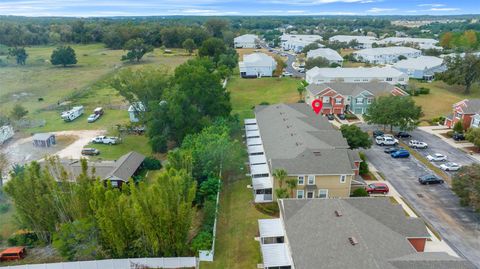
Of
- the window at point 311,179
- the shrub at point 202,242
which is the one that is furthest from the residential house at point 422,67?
the shrub at point 202,242

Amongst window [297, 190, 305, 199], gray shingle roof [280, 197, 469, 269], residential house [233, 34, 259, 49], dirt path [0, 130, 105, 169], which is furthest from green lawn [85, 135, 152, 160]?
residential house [233, 34, 259, 49]

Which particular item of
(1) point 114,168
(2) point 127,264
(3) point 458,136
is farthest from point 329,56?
(2) point 127,264

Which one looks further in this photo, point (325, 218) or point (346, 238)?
point (325, 218)

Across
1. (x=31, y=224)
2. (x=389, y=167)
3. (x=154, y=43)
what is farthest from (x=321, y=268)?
(x=154, y=43)

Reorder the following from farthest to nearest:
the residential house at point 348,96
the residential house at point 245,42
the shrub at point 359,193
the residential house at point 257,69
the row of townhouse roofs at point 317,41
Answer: the residential house at point 245,42 → the row of townhouse roofs at point 317,41 → the residential house at point 257,69 → the residential house at point 348,96 → the shrub at point 359,193

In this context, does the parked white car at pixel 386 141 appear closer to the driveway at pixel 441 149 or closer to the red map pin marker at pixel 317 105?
the driveway at pixel 441 149

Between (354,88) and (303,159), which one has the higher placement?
(354,88)

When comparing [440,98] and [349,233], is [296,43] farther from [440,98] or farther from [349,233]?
[349,233]

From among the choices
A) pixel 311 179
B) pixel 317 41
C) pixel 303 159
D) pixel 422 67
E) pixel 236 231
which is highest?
pixel 317 41
